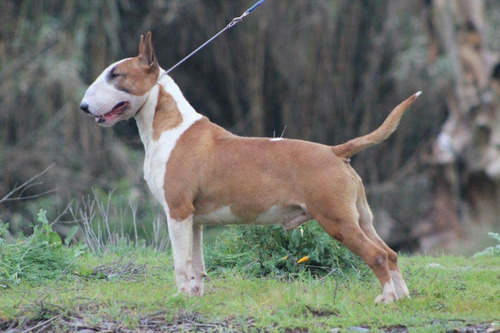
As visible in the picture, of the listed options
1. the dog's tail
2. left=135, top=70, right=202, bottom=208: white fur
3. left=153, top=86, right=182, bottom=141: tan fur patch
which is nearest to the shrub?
the dog's tail

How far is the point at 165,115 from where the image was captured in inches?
247

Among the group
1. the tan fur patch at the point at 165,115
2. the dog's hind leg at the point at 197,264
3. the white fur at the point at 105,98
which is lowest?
the dog's hind leg at the point at 197,264

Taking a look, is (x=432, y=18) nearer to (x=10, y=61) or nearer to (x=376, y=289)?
(x=10, y=61)

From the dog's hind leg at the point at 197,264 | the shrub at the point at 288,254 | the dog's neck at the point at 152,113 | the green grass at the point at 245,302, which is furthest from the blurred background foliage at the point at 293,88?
the dog's neck at the point at 152,113

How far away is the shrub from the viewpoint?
7070 millimetres

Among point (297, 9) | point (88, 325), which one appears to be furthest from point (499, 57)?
point (88, 325)

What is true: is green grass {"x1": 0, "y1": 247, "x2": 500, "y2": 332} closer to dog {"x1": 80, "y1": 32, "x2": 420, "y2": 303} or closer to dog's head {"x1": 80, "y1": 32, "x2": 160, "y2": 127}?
dog {"x1": 80, "y1": 32, "x2": 420, "y2": 303}

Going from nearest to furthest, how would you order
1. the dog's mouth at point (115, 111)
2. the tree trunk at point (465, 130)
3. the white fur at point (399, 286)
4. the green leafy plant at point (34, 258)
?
the white fur at point (399, 286) < the dog's mouth at point (115, 111) < the green leafy plant at point (34, 258) < the tree trunk at point (465, 130)

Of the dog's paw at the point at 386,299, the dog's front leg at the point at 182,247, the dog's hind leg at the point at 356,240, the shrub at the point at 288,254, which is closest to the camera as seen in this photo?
the dog's hind leg at the point at 356,240

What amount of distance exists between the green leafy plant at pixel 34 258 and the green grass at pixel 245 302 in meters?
0.14

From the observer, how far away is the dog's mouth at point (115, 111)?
6.18m

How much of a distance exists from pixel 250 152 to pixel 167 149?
2.15 feet

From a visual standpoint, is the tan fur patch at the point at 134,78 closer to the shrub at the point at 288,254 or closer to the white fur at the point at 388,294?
the shrub at the point at 288,254

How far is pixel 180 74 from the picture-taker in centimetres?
1930
